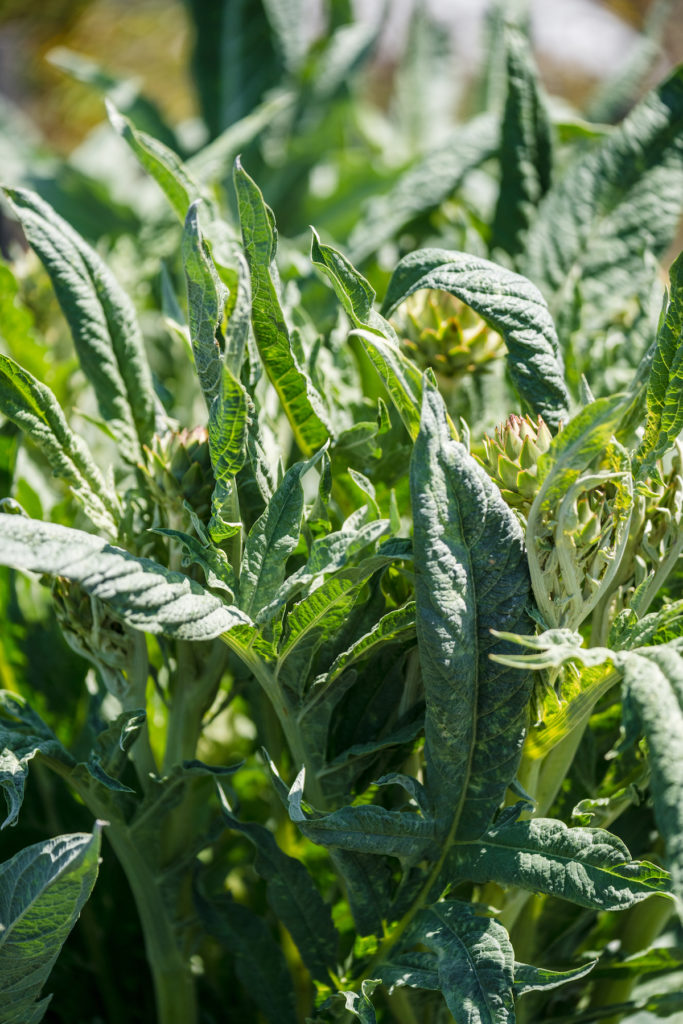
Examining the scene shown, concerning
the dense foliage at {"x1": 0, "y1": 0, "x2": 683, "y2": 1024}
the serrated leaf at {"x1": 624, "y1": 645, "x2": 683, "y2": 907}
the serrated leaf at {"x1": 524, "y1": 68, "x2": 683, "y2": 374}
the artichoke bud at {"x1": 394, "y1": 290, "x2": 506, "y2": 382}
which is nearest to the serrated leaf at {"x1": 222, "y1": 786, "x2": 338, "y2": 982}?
the dense foliage at {"x1": 0, "y1": 0, "x2": 683, "y2": 1024}

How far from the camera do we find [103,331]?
0.58m

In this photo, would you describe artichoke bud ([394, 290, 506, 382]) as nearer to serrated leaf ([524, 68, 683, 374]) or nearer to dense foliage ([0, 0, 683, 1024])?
dense foliage ([0, 0, 683, 1024])

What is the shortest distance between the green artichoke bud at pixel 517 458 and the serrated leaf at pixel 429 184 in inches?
16.9

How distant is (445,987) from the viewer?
43 cm

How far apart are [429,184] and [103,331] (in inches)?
16.8

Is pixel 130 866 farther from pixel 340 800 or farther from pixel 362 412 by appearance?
pixel 362 412

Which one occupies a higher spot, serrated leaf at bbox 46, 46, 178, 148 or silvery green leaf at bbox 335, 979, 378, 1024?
serrated leaf at bbox 46, 46, 178, 148

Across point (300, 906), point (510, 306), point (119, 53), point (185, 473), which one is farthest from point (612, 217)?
point (119, 53)

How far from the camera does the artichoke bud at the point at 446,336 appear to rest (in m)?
0.66

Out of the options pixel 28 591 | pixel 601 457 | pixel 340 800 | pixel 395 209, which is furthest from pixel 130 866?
pixel 395 209

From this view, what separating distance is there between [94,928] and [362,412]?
1.27ft

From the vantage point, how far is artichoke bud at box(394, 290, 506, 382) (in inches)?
25.9

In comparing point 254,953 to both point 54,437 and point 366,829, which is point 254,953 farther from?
point 54,437

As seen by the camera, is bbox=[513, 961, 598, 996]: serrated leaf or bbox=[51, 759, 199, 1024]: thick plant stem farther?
bbox=[51, 759, 199, 1024]: thick plant stem
